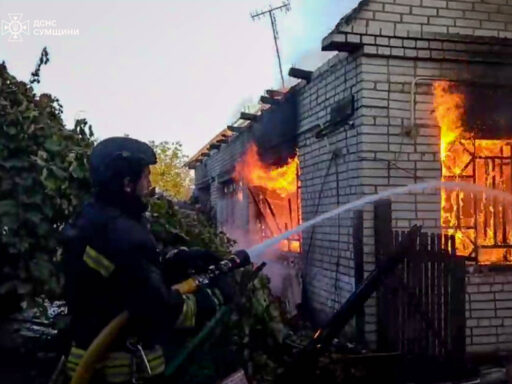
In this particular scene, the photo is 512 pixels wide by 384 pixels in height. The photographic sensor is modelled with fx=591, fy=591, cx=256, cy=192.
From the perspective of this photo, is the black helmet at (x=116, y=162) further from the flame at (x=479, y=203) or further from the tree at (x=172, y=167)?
the tree at (x=172, y=167)

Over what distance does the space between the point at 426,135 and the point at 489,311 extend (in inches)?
76.7

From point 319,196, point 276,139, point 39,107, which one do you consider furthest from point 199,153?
point 39,107

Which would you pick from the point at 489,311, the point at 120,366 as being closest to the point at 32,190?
the point at 120,366

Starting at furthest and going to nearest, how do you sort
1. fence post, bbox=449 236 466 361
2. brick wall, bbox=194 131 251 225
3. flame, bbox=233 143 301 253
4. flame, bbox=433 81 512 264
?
brick wall, bbox=194 131 251 225
flame, bbox=233 143 301 253
flame, bbox=433 81 512 264
fence post, bbox=449 236 466 361

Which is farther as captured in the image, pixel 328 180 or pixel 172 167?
pixel 172 167

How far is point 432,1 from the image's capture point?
6.32 m

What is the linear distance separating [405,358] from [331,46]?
315 cm

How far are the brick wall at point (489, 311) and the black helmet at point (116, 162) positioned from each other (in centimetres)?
445

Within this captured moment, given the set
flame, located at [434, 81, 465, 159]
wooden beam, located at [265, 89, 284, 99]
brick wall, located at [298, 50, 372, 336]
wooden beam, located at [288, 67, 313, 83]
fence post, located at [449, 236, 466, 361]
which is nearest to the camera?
fence post, located at [449, 236, 466, 361]

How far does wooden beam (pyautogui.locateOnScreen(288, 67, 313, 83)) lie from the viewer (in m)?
7.56

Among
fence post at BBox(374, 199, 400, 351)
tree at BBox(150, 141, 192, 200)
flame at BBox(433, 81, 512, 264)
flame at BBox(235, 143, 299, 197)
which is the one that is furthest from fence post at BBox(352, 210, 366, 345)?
tree at BBox(150, 141, 192, 200)

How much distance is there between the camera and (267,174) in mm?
10781

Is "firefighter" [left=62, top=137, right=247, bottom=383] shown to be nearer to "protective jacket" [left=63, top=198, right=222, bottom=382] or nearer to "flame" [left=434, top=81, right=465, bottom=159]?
"protective jacket" [left=63, top=198, right=222, bottom=382]

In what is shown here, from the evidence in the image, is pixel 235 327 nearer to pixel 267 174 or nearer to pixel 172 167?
pixel 267 174
